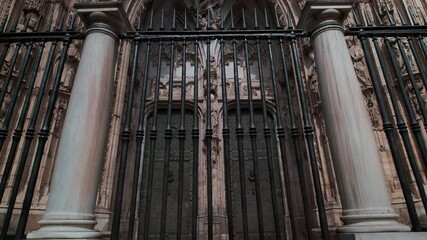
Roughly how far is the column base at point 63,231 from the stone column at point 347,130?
2063mm

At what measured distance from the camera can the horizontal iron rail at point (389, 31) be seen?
3076 mm

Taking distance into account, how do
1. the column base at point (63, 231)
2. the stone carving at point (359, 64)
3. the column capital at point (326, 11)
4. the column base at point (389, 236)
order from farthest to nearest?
the stone carving at point (359, 64)
the column capital at point (326, 11)
the column base at point (63, 231)
the column base at point (389, 236)

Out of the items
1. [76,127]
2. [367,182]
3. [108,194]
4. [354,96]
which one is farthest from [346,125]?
[108,194]

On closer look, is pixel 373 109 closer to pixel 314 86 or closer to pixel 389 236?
pixel 314 86

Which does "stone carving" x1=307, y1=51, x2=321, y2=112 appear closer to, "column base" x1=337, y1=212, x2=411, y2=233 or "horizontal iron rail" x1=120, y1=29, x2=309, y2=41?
"horizontal iron rail" x1=120, y1=29, x2=309, y2=41

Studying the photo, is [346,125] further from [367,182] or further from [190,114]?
[190,114]

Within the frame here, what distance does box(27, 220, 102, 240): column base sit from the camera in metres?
2.18

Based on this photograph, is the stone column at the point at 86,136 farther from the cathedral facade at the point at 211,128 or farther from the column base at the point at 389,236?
the column base at the point at 389,236

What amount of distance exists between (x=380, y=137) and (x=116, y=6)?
205 inches

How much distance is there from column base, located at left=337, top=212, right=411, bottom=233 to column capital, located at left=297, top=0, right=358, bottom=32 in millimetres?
1885

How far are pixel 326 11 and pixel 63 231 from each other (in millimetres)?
3128

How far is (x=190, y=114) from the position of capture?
777 cm

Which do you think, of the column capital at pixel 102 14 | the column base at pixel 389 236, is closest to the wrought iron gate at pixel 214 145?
the column capital at pixel 102 14

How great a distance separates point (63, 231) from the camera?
2207 millimetres
